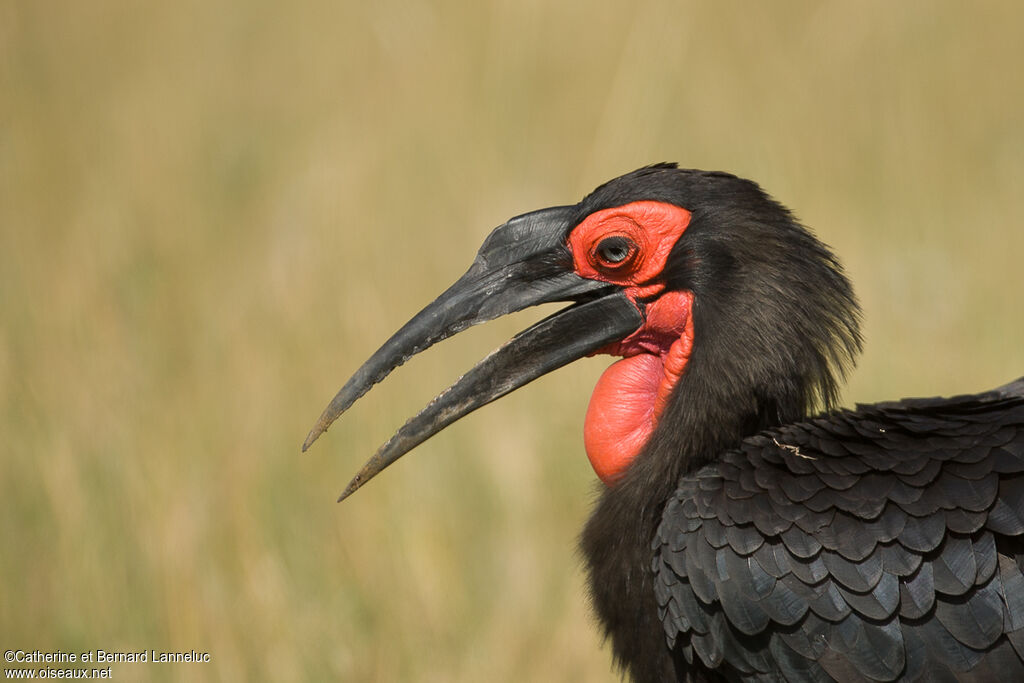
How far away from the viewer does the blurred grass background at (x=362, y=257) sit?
5453 millimetres

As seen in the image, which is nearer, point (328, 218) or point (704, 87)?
point (328, 218)

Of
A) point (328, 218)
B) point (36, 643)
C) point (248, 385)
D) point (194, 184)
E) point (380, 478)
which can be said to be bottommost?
point (36, 643)

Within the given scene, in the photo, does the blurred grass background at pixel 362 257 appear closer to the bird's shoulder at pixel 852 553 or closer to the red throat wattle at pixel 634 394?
the red throat wattle at pixel 634 394

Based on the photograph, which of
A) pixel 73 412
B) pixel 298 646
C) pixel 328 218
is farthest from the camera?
pixel 328 218

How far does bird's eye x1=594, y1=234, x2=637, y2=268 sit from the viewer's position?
146 inches

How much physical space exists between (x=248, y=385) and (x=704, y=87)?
13.2 ft

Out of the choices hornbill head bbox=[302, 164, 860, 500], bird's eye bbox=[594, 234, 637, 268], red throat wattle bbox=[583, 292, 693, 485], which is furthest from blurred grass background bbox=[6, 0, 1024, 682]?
bird's eye bbox=[594, 234, 637, 268]

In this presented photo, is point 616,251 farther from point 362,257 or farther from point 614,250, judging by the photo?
point 362,257

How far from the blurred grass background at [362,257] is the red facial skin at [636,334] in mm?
1375

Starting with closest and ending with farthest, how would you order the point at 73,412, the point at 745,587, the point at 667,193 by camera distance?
the point at 745,587
the point at 667,193
the point at 73,412

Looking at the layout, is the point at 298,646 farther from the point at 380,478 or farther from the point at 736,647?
the point at 736,647

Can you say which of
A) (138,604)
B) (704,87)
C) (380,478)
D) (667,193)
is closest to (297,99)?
(704,87)

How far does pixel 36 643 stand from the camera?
5164mm

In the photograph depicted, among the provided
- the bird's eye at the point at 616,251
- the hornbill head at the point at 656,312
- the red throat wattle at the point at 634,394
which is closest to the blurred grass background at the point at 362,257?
the red throat wattle at the point at 634,394
